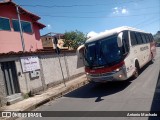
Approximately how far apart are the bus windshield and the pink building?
9708 mm

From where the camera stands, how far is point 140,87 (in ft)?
33.8

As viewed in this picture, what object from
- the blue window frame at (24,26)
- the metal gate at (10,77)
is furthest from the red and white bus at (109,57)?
the blue window frame at (24,26)

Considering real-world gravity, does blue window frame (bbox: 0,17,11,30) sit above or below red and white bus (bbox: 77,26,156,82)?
above

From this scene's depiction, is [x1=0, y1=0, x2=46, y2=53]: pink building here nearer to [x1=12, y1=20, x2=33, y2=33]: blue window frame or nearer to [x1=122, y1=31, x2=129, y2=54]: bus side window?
[x1=12, y1=20, x2=33, y2=33]: blue window frame

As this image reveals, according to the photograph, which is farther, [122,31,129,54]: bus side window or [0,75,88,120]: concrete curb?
[122,31,129,54]: bus side window

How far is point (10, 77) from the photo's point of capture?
38.9ft

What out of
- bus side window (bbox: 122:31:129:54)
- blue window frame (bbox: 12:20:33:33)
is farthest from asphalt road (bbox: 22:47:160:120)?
blue window frame (bbox: 12:20:33:33)

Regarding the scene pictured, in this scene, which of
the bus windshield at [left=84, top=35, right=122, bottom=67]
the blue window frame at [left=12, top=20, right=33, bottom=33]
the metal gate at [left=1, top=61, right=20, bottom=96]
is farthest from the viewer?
the blue window frame at [left=12, top=20, right=33, bottom=33]

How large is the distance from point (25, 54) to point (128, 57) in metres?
6.20

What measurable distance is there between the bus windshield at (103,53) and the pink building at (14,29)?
9708mm

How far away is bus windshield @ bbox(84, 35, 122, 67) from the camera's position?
423 inches

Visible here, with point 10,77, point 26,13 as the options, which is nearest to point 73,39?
point 26,13

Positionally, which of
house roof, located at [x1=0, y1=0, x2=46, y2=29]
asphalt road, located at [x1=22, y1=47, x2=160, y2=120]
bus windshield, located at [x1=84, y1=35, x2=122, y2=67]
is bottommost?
asphalt road, located at [x1=22, y1=47, x2=160, y2=120]

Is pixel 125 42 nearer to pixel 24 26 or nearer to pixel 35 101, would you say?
pixel 35 101
